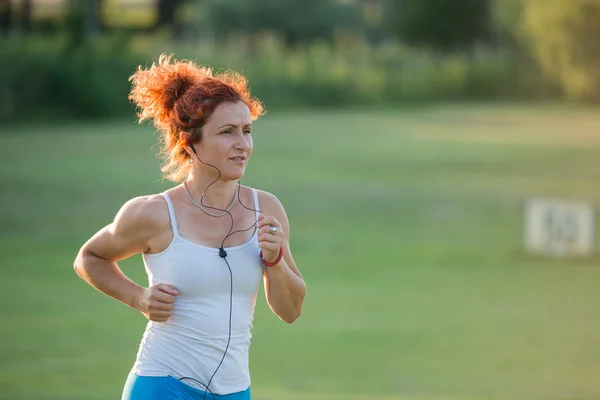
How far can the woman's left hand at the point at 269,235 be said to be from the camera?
3549mm

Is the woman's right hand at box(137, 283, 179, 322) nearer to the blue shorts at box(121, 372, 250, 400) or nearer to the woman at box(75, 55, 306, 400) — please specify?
the woman at box(75, 55, 306, 400)

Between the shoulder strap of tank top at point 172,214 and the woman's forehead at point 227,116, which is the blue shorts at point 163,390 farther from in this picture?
the woman's forehead at point 227,116

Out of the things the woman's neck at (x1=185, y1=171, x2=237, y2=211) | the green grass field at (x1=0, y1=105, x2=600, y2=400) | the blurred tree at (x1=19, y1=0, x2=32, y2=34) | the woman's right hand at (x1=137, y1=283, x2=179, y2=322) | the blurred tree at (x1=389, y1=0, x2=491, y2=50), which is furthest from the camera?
the blurred tree at (x1=389, y1=0, x2=491, y2=50)

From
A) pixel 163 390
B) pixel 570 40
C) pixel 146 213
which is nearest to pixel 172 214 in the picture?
pixel 146 213

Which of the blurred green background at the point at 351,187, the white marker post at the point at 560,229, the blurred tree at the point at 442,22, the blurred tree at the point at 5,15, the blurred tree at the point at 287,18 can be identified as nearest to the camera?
the blurred green background at the point at 351,187

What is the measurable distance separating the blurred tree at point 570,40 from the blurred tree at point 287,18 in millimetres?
9998

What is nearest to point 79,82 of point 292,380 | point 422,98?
point 422,98

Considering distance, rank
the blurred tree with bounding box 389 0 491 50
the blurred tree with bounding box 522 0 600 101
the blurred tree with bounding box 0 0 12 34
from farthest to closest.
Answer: the blurred tree with bounding box 389 0 491 50 < the blurred tree with bounding box 522 0 600 101 < the blurred tree with bounding box 0 0 12 34

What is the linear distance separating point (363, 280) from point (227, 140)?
11.2 m

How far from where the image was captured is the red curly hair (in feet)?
12.2

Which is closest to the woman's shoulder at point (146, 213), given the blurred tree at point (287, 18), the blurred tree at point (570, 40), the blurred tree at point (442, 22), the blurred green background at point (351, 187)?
the blurred green background at point (351, 187)

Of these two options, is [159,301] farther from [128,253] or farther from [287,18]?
[287,18]

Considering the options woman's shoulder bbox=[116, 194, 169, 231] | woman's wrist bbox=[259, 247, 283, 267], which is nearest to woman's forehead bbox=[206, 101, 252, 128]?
woman's shoulder bbox=[116, 194, 169, 231]

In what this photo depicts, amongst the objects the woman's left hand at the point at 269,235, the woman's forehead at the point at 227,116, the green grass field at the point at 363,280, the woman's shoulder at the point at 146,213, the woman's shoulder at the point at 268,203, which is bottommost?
the green grass field at the point at 363,280
